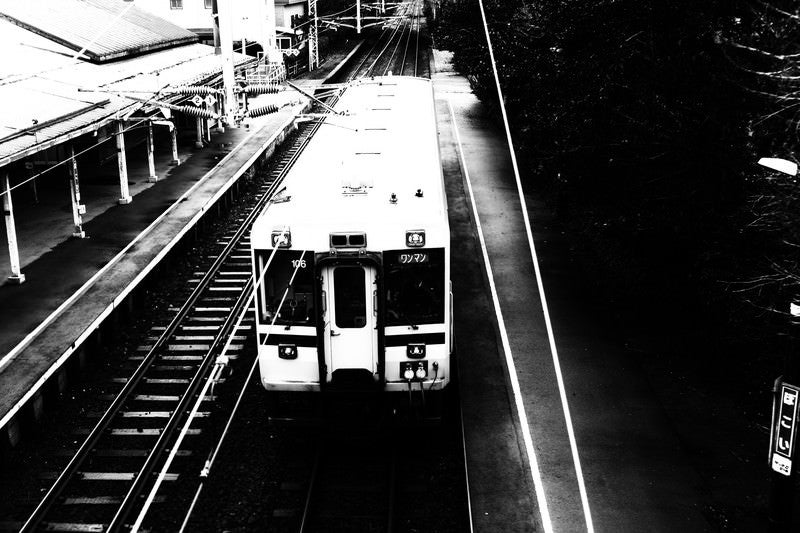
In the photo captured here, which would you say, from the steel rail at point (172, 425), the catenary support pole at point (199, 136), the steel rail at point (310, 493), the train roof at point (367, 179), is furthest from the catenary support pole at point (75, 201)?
the catenary support pole at point (199, 136)

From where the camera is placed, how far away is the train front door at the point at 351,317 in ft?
32.9

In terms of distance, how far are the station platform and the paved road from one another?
6.76 metres

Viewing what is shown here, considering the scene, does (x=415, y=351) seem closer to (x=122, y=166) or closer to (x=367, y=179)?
(x=367, y=179)

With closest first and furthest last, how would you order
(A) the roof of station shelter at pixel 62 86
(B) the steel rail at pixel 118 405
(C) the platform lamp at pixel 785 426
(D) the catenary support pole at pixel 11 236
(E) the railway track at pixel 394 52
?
(C) the platform lamp at pixel 785 426, (B) the steel rail at pixel 118 405, (D) the catenary support pole at pixel 11 236, (A) the roof of station shelter at pixel 62 86, (E) the railway track at pixel 394 52

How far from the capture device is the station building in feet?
56.8

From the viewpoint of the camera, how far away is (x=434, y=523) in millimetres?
9820

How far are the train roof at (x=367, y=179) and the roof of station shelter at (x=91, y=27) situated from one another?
31.4ft

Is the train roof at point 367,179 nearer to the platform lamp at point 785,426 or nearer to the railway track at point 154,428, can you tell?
the railway track at point 154,428

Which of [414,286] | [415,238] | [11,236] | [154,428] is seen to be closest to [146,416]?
[154,428]

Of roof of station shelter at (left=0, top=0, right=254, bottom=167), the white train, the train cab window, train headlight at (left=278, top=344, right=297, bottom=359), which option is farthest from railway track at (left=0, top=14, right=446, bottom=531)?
roof of station shelter at (left=0, top=0, right=254, bottom=167)

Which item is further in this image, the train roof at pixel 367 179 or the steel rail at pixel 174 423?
the train roof at pixel 367 179

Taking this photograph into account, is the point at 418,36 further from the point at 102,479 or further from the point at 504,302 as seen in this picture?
the point at 102,479

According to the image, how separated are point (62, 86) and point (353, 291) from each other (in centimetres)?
1449

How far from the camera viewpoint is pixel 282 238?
32.4 feet
